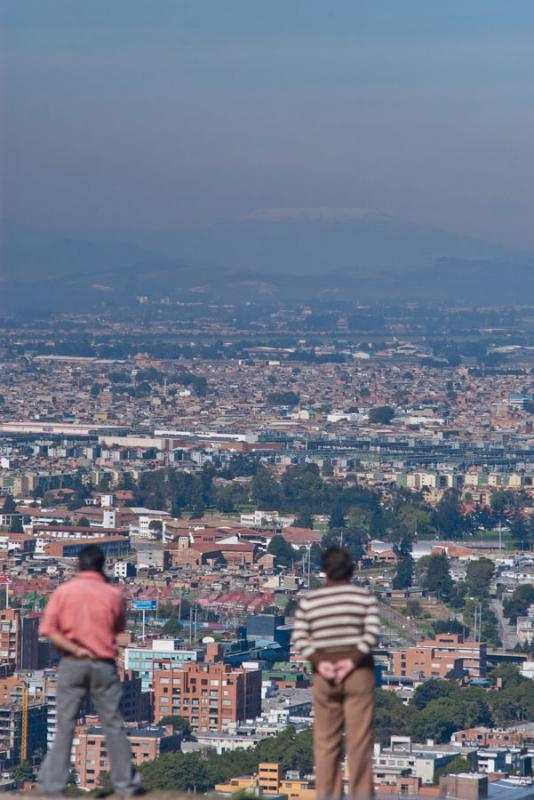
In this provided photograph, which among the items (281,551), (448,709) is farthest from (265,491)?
(448,709)

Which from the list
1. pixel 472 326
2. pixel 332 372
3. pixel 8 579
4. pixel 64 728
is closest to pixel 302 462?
pixel 8 579

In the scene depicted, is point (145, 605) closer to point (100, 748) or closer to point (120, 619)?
point (100, 748)

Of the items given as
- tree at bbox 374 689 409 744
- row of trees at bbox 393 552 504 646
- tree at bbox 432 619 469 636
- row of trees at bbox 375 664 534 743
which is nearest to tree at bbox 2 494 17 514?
row of trees at bbox 393 552 504 646

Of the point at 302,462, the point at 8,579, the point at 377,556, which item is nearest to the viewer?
A: the point at 8,579

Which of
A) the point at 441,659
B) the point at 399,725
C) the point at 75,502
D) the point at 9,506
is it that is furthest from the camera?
the point at 75,502

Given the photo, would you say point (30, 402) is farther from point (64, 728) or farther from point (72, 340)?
point (64, 728)

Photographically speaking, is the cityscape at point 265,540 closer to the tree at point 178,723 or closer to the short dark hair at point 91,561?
the tree at point 178,723

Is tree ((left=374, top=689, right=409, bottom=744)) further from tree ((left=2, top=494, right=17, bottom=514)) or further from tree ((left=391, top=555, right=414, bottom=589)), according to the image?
tree ((left=2, top=494, right=17, bottom=514))
